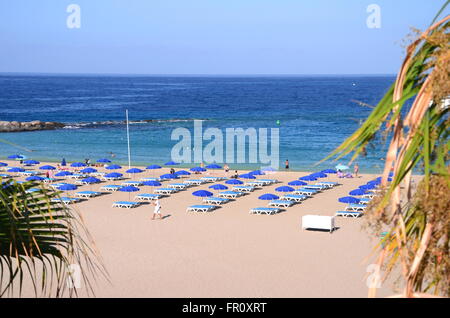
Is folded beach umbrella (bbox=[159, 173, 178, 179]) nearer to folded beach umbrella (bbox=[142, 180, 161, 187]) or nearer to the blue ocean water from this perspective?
folded beach umbrella (bbox=[142, 180, 161, 187])

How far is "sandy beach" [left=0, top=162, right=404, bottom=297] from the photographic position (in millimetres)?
12172

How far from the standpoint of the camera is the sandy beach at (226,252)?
12172mm

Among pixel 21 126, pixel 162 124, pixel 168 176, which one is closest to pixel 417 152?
pixel 168 176

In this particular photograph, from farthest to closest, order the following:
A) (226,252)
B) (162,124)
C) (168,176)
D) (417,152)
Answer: (162,124) < (168,176) < (226,252) < (417,152)

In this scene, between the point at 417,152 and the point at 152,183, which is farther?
the point at 152,183

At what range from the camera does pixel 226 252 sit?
1490 centimetres

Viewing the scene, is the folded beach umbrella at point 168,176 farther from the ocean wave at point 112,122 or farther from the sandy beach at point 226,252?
the ocean wave at point 112,122

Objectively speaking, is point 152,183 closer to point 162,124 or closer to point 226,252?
point 226,252

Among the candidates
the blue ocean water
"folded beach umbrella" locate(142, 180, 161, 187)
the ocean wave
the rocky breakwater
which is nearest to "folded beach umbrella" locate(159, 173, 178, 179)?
"folded beach umbrella" locate(142, 180, 161, 187)

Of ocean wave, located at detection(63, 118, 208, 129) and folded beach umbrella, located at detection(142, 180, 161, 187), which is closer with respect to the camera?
folded beach umbrella, located at detection(142, 180, 161, 187)

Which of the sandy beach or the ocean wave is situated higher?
the sandy beach

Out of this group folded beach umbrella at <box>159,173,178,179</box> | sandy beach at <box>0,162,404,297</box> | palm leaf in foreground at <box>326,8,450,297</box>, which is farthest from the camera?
folded beach umbrella at <box>159,173,178,179</box>

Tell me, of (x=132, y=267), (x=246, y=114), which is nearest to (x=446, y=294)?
(x=132, y=267)

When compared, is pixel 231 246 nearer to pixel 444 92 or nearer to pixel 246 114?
pixel 444 92
